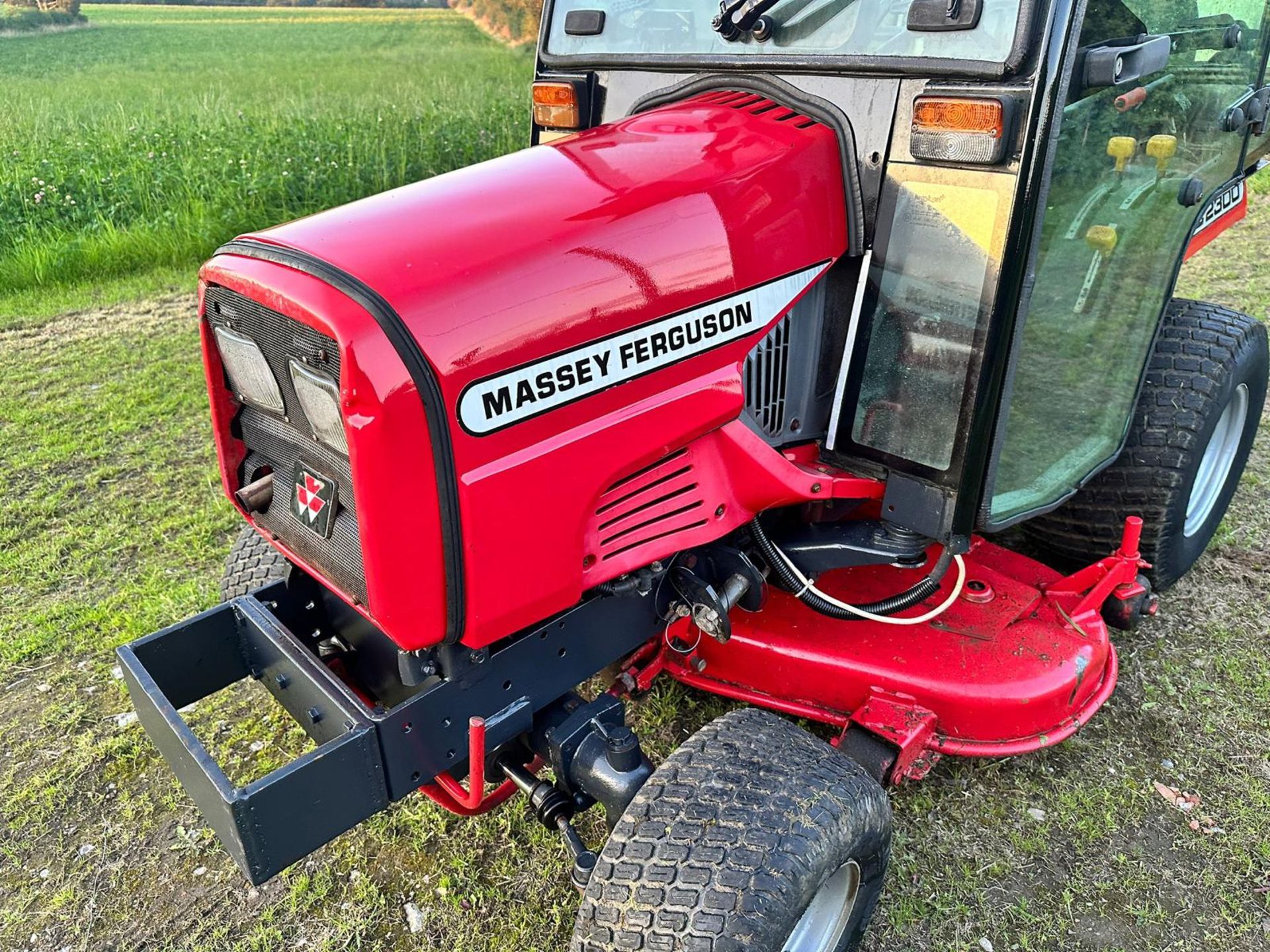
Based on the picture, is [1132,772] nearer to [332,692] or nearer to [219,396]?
[332,692]

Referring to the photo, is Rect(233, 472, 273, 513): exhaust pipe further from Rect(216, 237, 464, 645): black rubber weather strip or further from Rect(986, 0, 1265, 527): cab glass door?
Rect(986, 0, 1265, 527): cab glass door

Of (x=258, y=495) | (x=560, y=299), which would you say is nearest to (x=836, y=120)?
(x=560, y=299)

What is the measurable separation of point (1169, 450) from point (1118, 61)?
1.39m

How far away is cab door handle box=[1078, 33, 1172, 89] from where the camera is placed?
1864 millimetres

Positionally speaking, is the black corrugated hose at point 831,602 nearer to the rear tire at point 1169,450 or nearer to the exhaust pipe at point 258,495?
the rear tire at point 1169,450

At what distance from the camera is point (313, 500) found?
5.92 ft

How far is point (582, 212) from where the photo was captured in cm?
175

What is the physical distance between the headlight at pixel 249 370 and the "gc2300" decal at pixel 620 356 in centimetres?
45

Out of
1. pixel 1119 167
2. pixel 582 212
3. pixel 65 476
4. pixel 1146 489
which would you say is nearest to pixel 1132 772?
pixel 1146 489

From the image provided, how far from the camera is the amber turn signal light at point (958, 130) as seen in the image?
180 centimetres

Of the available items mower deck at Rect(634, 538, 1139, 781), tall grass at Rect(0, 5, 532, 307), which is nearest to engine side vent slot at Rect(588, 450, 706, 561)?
mower deck at Rect(634, 538, 1139, 781)

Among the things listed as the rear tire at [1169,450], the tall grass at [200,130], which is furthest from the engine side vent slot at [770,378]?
the tall grass at [200,130]

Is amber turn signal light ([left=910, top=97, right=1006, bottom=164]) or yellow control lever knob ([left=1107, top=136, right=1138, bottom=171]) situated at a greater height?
amber turn signal light ([left=910, top=97, right=1006, bottom=164])

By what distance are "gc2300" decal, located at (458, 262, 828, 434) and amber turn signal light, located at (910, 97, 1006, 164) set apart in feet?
1.00
